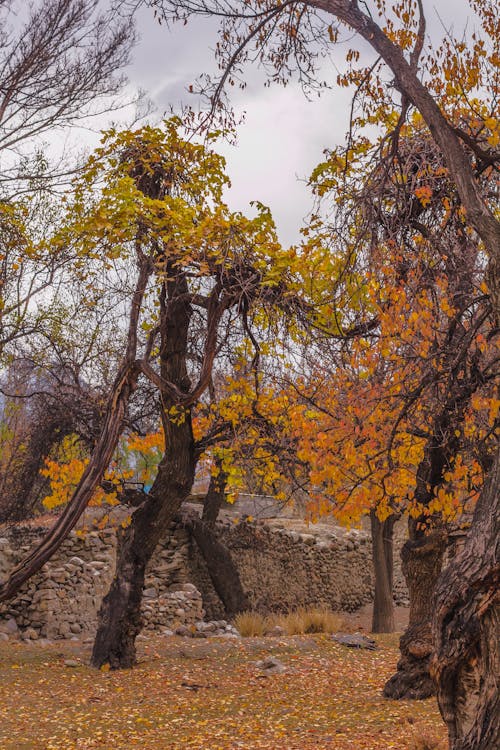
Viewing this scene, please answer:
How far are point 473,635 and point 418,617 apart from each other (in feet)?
13.7

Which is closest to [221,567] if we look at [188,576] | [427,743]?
[188,576]

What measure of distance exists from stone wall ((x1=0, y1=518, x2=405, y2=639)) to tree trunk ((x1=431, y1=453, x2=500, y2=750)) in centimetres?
1046

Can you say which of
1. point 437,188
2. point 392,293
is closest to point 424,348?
point 392,293

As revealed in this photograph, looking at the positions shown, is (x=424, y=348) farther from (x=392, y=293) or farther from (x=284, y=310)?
(x=284, y=310)

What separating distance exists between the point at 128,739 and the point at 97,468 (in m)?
2.90

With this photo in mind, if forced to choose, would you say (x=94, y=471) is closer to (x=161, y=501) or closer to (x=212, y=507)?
(x=161, y=501)

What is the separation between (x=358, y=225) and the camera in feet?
19.9

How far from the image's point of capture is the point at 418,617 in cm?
790

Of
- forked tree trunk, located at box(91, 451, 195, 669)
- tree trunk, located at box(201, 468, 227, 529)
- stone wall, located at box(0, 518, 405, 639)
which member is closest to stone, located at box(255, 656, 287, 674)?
forked tree trunk, located at box(91, 451, 195, 669)

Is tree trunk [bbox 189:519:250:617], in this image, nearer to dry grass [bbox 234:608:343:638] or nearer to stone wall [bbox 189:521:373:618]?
stone wall [bbox 189:521:373:618]

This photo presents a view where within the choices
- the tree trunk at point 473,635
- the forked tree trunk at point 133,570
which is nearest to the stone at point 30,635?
the forked tree trunk at point 133,570

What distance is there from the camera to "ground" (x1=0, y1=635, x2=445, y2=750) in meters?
6.34

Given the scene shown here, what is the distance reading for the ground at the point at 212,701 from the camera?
20.8 ft

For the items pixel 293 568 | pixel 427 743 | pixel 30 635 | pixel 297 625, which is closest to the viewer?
pixel 427 743
